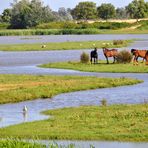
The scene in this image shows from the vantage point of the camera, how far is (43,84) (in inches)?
1294

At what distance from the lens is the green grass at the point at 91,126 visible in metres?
18.5

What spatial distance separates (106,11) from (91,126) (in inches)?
6964

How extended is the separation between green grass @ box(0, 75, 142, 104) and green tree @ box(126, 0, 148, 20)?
152302 mm

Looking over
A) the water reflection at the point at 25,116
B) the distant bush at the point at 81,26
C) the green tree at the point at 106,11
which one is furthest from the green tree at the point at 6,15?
the water reflection at the point at 25,116

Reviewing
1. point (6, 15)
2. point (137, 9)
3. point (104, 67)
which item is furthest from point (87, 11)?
point (104, 67)

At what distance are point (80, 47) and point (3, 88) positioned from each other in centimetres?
4049

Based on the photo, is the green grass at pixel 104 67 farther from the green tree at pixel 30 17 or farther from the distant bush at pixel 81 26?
the green tree at pixel 30 17

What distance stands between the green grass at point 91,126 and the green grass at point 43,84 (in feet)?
19.2

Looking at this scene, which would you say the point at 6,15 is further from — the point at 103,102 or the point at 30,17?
the point at 103,102

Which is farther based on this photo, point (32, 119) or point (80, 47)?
point (80, 47)

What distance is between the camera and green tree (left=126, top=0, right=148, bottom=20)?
187375 millimetres

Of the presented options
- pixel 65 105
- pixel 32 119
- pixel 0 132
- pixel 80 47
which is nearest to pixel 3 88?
pixel 65 105

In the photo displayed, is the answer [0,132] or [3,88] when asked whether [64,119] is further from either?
[3,88]

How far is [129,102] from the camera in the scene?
26.3 meters
